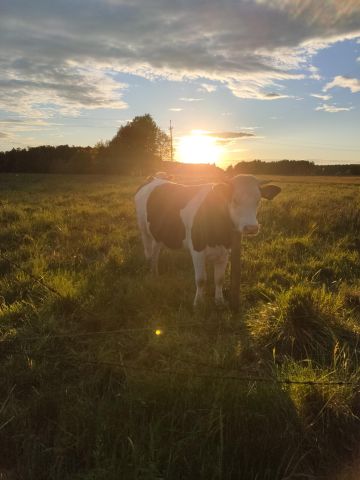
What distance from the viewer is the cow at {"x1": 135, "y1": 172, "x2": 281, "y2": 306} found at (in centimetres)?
504

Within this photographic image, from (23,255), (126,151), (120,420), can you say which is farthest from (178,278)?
(126,151)

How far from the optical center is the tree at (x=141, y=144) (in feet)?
202

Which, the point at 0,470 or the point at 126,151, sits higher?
the point at 126,151

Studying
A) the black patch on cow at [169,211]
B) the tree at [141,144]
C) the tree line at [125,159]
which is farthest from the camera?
the tree at [141,144]

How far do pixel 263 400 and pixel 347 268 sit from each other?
4.68 meters

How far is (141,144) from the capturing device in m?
66.1

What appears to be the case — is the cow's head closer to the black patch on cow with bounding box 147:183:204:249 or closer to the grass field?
the grass field

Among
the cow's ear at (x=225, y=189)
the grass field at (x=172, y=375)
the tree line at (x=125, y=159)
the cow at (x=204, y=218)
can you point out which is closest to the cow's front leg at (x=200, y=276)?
the cow at (x=204, y=218)

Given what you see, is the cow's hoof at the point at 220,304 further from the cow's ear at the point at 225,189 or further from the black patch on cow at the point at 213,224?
the cow's ear at the point at 225,189

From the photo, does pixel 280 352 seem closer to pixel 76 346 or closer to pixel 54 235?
pixel 76 346

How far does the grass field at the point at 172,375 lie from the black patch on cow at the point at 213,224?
2.65 ft

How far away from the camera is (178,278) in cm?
655

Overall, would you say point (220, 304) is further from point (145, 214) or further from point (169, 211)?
point (145, 214)

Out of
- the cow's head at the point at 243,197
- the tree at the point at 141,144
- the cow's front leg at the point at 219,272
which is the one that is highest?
the tree at the point at 141,144
